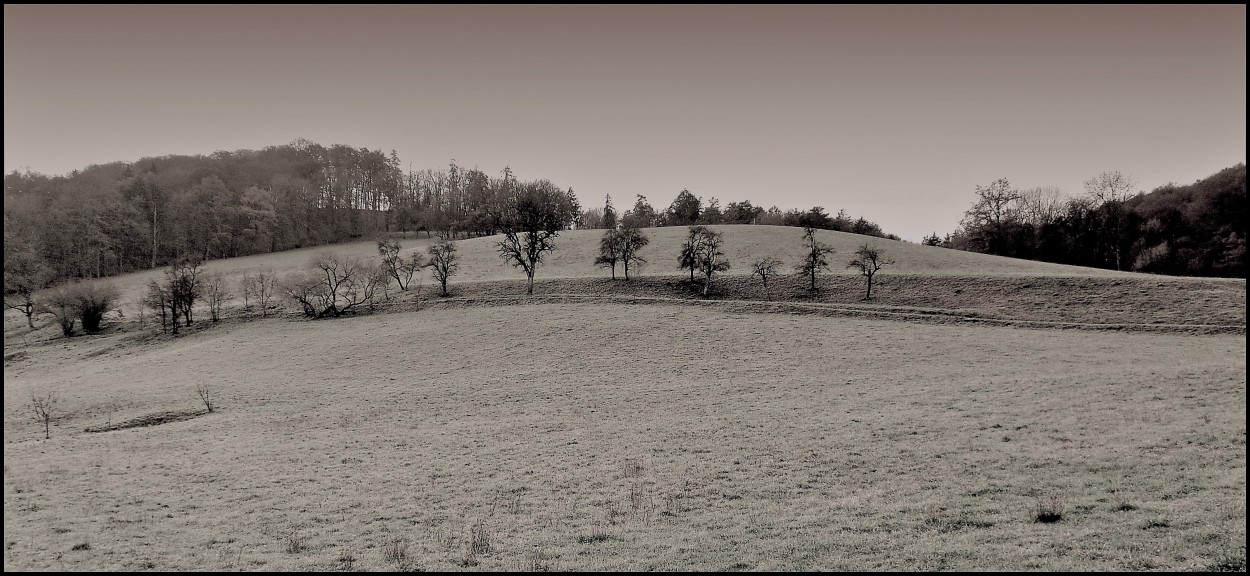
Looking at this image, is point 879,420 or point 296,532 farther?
point 879,420

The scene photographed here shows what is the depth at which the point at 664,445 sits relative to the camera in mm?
19375

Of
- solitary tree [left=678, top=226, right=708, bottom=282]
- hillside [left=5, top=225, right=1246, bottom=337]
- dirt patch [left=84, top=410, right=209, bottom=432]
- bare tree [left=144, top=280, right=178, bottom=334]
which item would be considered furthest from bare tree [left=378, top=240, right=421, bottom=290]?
dirt patch [left=84, top=410, right=209, bottom=432]

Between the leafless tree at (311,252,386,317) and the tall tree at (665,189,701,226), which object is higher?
the tall tree at (665,189,701,226)

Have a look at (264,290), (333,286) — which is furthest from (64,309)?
(333,286)

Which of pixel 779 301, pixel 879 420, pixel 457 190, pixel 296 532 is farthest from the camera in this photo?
pixel 457 190

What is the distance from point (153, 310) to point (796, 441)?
211 ft

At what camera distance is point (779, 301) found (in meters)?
51.6

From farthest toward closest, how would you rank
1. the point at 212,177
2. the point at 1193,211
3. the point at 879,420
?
the point at 212,177, the point at 1193,211, the point at 879,420

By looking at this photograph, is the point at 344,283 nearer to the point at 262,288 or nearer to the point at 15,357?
the point at 262,288

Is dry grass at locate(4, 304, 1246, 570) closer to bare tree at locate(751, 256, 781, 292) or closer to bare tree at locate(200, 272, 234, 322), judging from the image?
bare tree at locate(200, 272, 234, 322)

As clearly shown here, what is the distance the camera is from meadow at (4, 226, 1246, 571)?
36.7 ft

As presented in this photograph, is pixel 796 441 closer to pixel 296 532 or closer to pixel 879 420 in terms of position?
pixel 879 420

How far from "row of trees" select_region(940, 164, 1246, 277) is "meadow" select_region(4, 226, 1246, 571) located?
1453 inches

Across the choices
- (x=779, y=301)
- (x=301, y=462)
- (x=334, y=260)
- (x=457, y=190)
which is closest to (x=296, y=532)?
(x=301, y=462)
